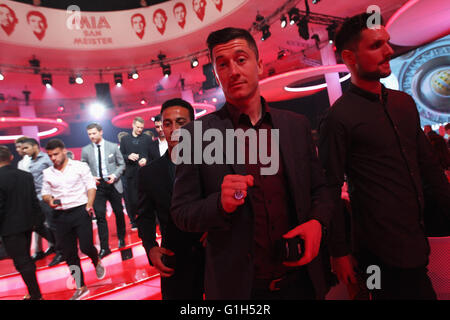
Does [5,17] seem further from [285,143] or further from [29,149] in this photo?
[285,143]

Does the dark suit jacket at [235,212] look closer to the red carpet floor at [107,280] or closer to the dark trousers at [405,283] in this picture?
the dark trousers at [405,283]

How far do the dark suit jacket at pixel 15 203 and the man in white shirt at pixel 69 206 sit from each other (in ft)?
0.59

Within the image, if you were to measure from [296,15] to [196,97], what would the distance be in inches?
298

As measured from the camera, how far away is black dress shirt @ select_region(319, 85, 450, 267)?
114 cm

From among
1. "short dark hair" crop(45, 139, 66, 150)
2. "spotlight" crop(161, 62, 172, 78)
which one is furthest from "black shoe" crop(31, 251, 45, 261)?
"spotlight" crop(161, 62, 172, 78)

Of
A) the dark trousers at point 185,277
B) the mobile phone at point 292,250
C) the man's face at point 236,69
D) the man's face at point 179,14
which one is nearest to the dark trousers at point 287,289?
the mobile phone at point 292,250

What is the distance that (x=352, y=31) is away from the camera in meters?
1.25

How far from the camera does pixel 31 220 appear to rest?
108 inches

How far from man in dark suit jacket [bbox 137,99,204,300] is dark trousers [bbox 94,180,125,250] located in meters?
2.40

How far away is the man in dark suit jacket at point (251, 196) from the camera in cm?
83

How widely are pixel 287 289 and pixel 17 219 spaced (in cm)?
297

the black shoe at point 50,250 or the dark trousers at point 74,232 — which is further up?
the dark trousers at point 74,232

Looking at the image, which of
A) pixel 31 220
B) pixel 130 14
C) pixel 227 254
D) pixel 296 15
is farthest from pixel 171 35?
pixel 227 254

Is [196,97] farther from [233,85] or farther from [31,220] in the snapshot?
[233,85]
